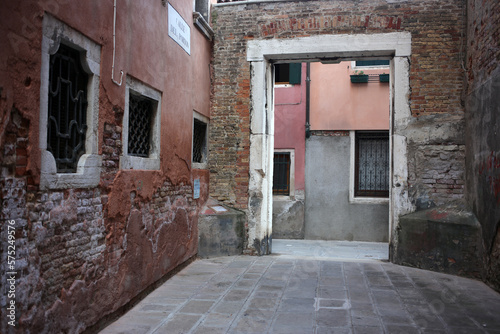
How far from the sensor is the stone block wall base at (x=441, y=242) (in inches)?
221

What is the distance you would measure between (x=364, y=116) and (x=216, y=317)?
6.70 meters

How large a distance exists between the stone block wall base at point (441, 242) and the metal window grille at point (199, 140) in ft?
10.7

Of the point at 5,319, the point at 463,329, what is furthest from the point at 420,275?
the point at 5,319

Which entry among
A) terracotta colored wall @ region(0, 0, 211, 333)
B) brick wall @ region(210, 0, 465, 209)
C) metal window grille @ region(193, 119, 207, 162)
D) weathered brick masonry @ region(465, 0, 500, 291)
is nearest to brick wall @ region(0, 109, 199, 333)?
terracotta colored wall @ region(0, 0, 211, 333)

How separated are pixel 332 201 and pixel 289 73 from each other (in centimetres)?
306

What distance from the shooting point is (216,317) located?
388 cm

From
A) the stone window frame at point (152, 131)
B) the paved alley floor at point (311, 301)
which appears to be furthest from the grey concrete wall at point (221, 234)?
the stone window frame at point (152, 131)

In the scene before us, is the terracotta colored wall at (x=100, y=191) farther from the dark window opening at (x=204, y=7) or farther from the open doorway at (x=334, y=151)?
the open doorway at (x=334, y=151)

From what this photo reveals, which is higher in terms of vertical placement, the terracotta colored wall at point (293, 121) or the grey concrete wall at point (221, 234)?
the terracotta colored wall at point (293, 121)

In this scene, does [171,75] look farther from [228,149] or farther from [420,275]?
[420,275]

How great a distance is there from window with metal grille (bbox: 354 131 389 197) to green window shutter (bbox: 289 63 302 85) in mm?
1802

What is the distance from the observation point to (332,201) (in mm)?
9500

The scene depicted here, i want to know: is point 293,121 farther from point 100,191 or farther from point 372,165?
point 100,191

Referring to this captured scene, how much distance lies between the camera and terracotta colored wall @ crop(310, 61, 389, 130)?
937 centimetres
